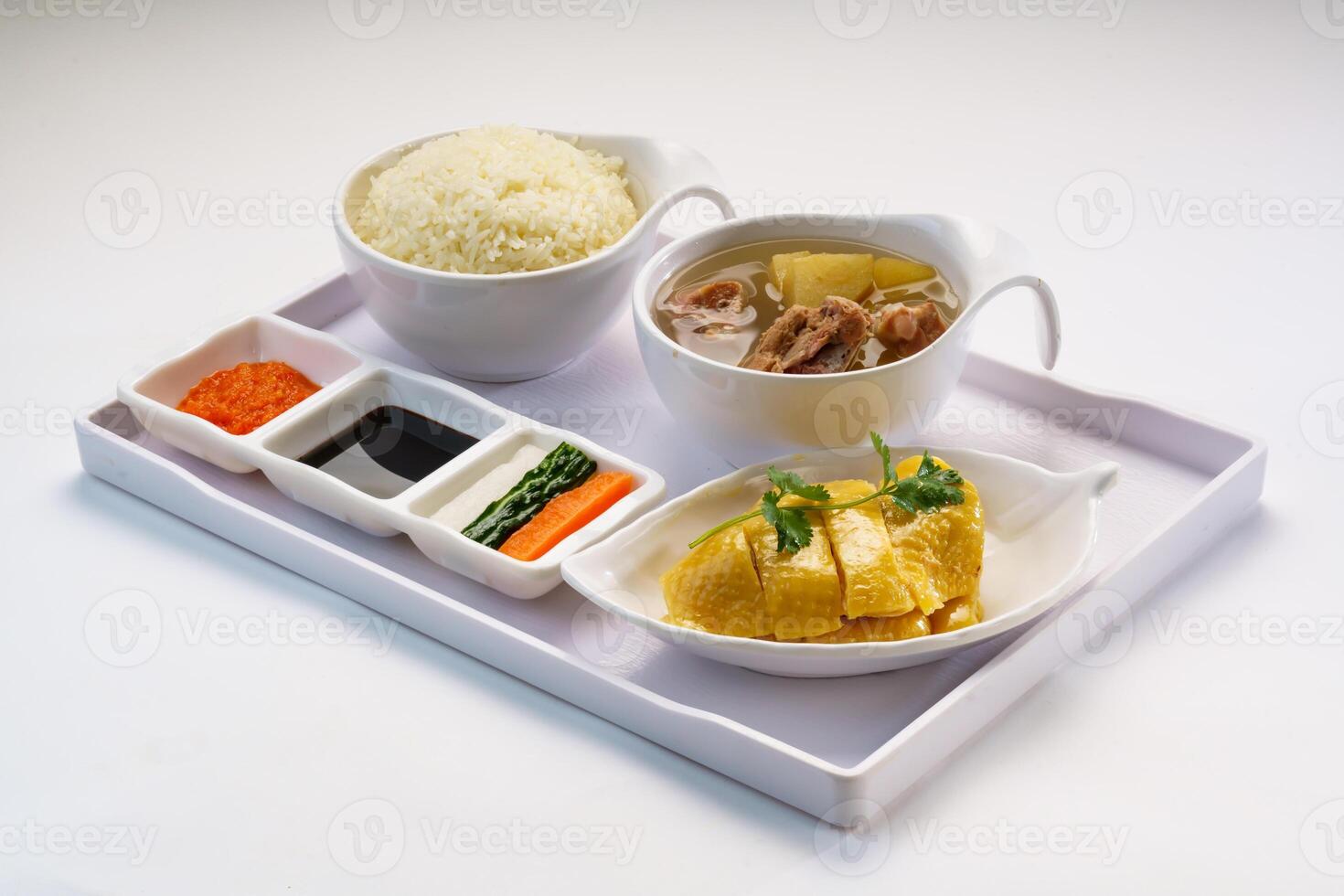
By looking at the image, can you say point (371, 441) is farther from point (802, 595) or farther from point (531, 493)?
point (802, 595)

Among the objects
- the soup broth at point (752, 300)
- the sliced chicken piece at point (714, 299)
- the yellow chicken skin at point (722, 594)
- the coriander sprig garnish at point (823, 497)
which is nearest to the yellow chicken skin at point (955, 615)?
the coriander sprig garnish at point (823, 497)

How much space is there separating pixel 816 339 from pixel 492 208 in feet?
2.49

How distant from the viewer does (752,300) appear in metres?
A: 3.04

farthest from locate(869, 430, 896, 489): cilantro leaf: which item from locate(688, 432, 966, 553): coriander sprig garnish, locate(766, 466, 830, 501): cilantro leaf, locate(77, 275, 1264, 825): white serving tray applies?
locate(77, 275, 1264, 825): white serving tray

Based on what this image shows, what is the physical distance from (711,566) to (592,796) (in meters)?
0.39

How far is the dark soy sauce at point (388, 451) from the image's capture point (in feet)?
9.77

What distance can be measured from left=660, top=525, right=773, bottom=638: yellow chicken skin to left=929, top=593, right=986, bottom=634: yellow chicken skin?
27 centimetres

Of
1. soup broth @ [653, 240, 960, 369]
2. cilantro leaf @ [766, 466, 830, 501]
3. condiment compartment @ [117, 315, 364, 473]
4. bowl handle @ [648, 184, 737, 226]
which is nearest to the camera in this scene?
cilantro leaf @ [766, 466, 830, 501]

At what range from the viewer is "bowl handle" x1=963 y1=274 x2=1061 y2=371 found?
2.89 metres

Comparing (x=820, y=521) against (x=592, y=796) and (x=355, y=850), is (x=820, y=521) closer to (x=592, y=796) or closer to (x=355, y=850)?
(x=592, y=796)

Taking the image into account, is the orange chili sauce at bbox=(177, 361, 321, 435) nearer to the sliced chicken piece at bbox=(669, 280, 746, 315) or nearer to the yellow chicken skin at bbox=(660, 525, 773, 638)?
the sliced chicken piece at bbox=(669, 280, 746, 315)

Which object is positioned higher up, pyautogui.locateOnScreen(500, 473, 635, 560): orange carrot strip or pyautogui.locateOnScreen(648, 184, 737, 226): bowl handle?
pyautogui.locateOnScreen(648, 184, 737, 226): bowl handle

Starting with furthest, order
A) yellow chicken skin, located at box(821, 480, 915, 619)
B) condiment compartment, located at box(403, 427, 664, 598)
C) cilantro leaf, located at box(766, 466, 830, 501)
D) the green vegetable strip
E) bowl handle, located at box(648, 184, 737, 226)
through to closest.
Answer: bowl handle, located at box(648, 184, 737, 226), the green vegetable strip, condiment compartment, located at box(403, 427, 664, 598), cilantro leaf, located at box(766, 466, 830, 501), yellow chicken skin, located at box(821, 480, 915, 619)

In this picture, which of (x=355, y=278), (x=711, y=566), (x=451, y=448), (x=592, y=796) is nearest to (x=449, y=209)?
(x=355, y=278)
